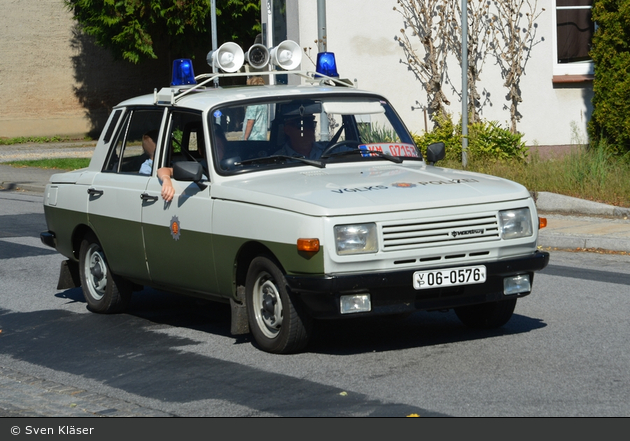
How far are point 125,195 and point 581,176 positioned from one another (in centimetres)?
850

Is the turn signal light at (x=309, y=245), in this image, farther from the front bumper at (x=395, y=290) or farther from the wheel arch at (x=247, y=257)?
the wheel arch at (x=247, y=257)

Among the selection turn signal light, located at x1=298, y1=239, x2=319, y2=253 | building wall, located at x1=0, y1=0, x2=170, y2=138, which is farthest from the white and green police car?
building wall, located at x1=0, y1=0, x2=170, y2=138

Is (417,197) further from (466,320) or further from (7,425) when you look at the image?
(7,425)

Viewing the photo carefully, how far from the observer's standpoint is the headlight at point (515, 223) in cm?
659

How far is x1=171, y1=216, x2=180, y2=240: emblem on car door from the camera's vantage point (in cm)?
734

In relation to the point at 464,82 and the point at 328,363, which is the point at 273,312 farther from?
the point at 464,82

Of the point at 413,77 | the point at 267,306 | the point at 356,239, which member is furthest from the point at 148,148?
the point at 413,77

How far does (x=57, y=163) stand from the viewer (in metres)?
27.1

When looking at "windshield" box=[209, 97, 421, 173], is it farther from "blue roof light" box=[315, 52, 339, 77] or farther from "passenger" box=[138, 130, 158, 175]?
"blue roof light" box=[315, 52, 339, 77]

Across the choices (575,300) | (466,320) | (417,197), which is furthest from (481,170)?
(417,197)

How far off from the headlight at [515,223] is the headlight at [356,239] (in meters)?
0.94

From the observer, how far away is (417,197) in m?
6.41

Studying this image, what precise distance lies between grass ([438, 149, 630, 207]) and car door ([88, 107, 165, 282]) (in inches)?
303

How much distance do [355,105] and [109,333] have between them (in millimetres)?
2627
